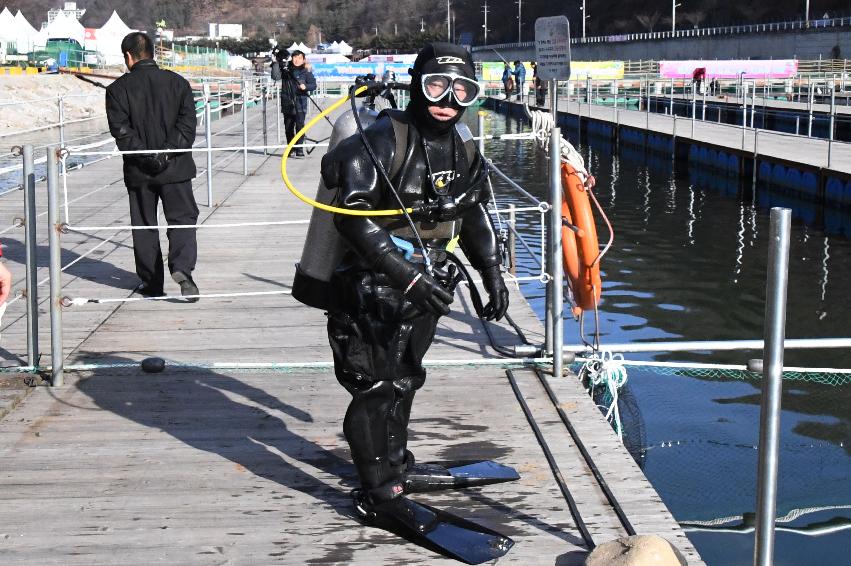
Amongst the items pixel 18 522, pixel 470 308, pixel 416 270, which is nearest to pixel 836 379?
pixel 470 308

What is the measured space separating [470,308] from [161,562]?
457cm

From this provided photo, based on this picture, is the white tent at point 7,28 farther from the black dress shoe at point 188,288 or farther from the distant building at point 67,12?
the black dress shoe at point 188,288

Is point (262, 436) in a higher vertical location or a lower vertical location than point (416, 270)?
lower

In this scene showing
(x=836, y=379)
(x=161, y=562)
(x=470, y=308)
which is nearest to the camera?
(x=161, y=562)

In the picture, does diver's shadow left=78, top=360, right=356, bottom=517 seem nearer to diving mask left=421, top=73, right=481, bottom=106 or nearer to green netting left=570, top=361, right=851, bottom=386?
diving mask left=421, top=73, right=481, bottom=106

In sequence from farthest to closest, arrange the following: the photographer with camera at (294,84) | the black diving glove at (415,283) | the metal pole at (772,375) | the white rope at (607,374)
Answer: the photographer with camera at (294,84), the white rope at (607,374), the black diving glove at (415,283), the metal pole at (772,375)

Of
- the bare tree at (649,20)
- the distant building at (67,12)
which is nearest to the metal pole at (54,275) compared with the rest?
the distant building at (67,12)

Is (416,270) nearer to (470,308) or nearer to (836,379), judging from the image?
(470,308)

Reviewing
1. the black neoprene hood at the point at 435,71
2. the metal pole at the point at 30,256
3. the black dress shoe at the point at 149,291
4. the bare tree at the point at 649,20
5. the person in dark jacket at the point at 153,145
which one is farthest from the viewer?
the bare tree at the point at 649,20

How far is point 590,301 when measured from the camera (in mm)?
7000

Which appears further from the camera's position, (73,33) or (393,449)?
(73,33)

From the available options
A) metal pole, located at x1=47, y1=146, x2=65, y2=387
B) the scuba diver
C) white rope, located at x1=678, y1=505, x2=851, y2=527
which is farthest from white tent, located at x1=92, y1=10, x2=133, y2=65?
the scuba diver

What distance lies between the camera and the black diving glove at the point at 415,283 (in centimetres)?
418

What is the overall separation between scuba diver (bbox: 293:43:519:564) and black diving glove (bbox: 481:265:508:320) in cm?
25
